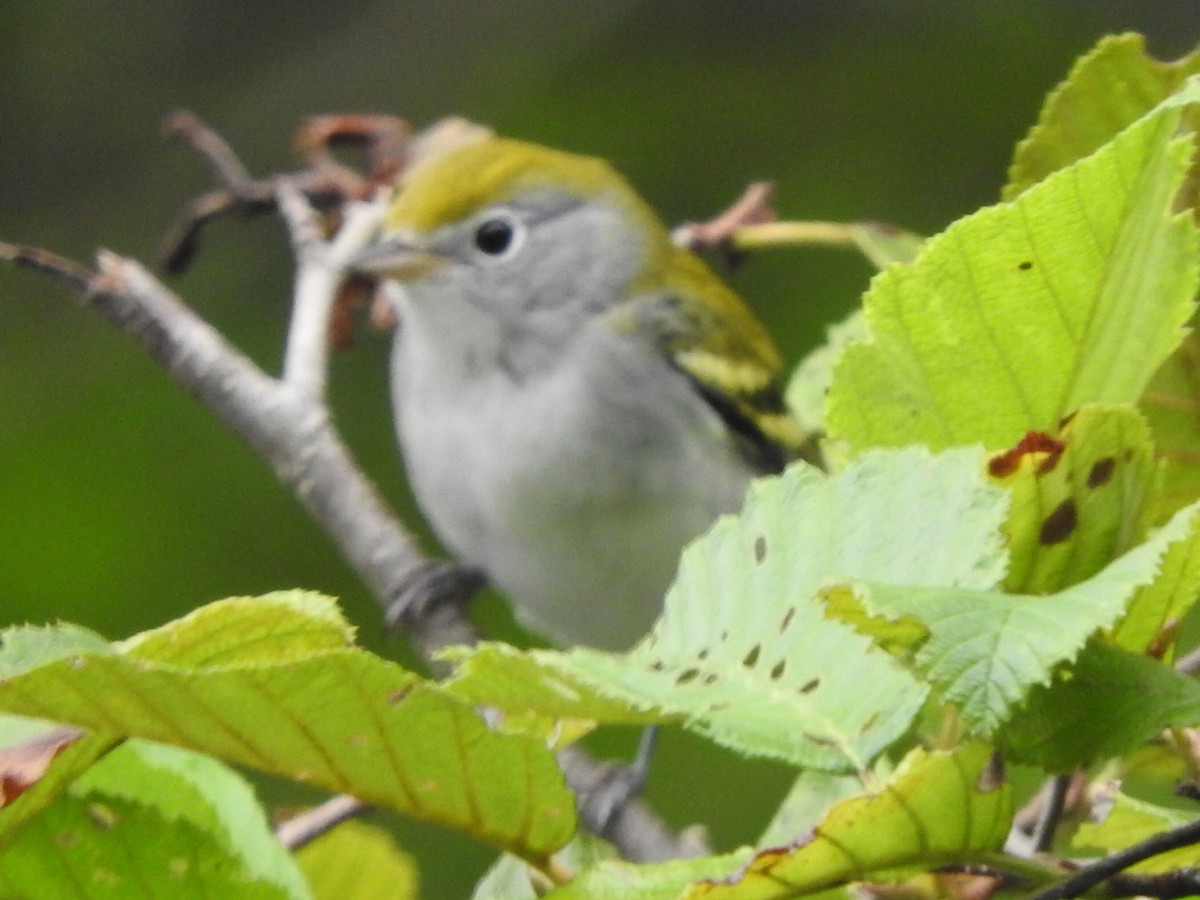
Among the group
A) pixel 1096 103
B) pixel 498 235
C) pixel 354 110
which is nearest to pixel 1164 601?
pixel 1096 103

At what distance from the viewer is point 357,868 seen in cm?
83

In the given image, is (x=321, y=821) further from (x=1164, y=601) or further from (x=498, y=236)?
(x=498, y=236)

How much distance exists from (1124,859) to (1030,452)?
0.46 ft

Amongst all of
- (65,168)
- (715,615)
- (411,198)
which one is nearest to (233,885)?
(715,615)

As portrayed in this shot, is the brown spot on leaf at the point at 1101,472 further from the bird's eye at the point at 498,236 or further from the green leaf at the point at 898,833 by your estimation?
the bird's eye at the point at 498,236

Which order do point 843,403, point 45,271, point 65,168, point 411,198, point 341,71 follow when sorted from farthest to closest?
point 65,168 < point 341,71 < point 411,198 < point 45,271 < point 843,403

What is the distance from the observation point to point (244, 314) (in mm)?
3504

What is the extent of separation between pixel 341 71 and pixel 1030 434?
3014 mm

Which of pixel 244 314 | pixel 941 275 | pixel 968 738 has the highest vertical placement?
pixel 941 275

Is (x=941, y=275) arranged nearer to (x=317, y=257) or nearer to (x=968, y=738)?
(x=968, y=738)

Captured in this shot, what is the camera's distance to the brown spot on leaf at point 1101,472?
0.57 metres

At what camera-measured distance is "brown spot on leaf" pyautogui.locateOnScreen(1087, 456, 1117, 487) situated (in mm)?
570

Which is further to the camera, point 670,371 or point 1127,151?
point 670,371

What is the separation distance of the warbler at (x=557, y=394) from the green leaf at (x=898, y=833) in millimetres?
1373
